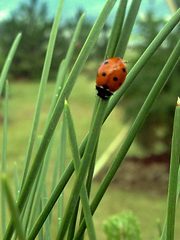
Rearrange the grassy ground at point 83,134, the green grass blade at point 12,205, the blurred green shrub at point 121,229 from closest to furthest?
the green grass blade at point 12,205 → the blurred green shrub at point 121,229 → the grassy ground at point 83,134

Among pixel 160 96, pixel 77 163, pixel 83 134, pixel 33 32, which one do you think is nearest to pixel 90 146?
pixel 77 163

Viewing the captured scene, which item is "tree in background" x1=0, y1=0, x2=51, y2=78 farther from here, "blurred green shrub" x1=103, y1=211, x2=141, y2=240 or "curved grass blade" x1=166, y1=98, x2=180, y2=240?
"curved grass blade" x1=166, y1=98, x2=180, y2=240

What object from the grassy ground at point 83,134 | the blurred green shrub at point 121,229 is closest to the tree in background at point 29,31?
the grassy ground at point 83,134

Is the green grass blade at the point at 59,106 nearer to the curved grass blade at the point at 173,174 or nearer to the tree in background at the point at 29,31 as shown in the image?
the curved grass blade at the point at 173,174

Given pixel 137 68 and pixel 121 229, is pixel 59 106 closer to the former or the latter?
pixel 137 68

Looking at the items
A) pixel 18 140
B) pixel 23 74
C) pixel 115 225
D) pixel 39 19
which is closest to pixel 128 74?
pixel 115 225
